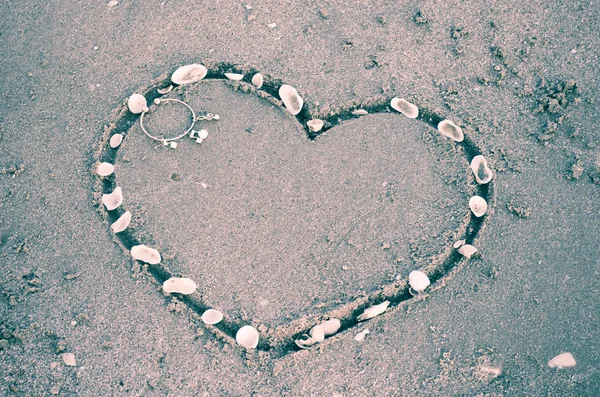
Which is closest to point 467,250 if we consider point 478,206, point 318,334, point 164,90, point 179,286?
point 478,206

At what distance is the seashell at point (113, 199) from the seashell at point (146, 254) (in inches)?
10.4

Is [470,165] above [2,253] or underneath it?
above

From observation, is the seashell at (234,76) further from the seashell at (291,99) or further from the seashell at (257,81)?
the seashell at (291,99)

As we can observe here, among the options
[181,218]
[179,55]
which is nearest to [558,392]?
[181,218]

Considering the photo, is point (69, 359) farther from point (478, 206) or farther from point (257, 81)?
point (478, 206)

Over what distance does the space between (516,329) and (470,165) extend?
845 mm

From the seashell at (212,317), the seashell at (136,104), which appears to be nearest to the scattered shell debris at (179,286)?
the seashell at (212,317)

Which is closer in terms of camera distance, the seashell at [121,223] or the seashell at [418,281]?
the seashell at [418,281]

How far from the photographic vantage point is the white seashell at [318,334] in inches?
96.5

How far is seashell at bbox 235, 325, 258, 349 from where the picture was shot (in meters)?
2.45

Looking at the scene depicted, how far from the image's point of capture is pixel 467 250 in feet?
8.57

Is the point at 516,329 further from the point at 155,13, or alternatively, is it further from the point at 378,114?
the point at 155,13

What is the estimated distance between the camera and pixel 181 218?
2.76m

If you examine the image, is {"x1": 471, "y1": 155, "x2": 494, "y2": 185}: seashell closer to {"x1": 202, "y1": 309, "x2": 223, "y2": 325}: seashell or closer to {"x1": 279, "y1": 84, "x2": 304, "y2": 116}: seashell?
{"x1": 279, "y1": 84, "x2": 304, "y2": 116}: seashell
